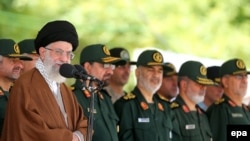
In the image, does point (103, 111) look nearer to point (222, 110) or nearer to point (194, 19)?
point (222, 110)

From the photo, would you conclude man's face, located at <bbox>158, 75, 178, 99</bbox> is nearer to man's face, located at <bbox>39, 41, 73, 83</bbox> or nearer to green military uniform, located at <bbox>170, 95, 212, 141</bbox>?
green military uniform, located at <bbox>170, 95, 212, 141</bbox>

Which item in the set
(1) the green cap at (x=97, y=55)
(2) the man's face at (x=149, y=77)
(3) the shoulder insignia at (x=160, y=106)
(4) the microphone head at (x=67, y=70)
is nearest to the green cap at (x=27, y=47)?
(1) the green cap at (x=97, y=55)

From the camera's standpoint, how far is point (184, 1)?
29.8 feet

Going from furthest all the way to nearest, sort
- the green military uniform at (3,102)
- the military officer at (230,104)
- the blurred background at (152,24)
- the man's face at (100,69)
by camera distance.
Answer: the blurred background at (152,24) < the military officer at (230,104) < the man's face at (100,69) < the green military uniform at (3,102)

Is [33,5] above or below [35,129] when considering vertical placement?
above

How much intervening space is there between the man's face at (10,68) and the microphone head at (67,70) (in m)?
1.50

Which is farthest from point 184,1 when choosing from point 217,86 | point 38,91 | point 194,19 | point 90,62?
point 38,91

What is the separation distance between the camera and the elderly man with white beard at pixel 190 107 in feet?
22.1

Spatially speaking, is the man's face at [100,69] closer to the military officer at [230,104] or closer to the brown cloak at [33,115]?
the brown cloak at [33,115]

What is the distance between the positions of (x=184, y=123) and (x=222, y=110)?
1.80 ft

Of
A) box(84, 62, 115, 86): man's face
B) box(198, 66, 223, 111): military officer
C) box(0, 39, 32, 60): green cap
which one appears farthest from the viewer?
box(198, 66, 223, 111): military officer

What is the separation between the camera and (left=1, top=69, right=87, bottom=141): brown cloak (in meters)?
4.44

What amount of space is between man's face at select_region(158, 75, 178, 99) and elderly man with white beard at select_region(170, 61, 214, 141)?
122mm

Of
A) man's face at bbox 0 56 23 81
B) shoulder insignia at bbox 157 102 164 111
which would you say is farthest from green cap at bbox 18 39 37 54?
shoulder insignia at bbox 157 102 164 111
